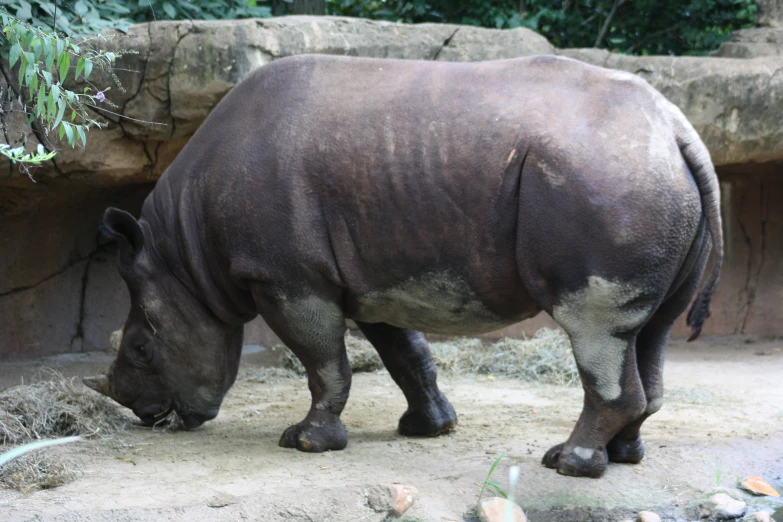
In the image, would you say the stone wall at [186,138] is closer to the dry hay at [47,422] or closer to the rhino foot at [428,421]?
the dry hay at [47,422]

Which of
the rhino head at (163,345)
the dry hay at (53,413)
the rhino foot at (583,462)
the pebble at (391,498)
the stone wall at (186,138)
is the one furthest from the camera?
the stone wall at (186,138)

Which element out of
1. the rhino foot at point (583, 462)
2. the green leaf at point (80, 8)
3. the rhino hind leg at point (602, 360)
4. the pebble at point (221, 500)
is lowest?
the pebble at point (221, 500)

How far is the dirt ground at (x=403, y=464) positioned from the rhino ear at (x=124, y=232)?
996 mm

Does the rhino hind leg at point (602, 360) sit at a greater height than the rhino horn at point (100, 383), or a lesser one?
greater

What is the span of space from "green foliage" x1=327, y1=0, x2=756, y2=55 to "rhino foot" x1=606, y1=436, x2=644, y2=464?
5.94 meters

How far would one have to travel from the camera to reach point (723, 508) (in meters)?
4.04

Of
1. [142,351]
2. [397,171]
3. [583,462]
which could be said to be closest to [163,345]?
[142,351]

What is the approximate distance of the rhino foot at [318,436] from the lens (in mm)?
4770

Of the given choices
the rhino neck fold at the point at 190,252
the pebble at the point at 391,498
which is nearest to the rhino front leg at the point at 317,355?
the rhino neck fold at the point at 190,252

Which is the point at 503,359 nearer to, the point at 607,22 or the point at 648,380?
the point at 648,380

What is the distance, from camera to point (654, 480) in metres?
4.29

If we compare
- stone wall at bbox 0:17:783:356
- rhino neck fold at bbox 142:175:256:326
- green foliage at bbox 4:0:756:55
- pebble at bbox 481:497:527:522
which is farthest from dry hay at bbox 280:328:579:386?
green foliage at bbox 4:0:756:55

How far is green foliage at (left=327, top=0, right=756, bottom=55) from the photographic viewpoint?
976 centimetres

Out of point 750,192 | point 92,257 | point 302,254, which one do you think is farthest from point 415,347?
point 750,192
